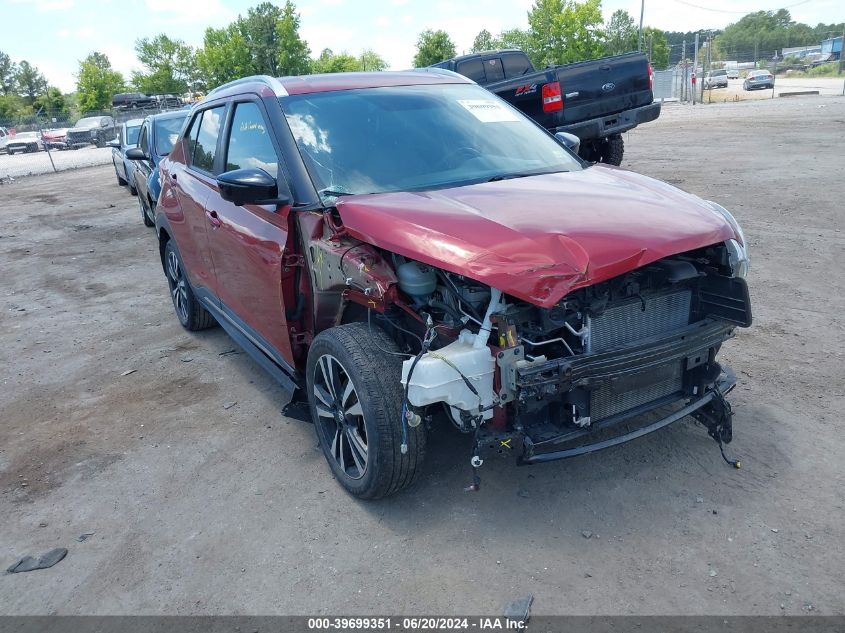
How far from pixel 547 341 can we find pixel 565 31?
4246 cm

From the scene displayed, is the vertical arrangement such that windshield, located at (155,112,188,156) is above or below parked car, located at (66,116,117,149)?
above

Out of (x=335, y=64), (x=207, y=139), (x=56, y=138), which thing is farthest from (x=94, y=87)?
(x=207, y=139)

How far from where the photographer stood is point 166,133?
10.2m

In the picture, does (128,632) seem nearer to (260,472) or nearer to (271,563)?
(271,563)

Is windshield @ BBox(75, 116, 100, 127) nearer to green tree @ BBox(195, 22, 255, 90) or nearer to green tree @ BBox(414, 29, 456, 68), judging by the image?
green tree @ BBox(195, 22, 255, 90)

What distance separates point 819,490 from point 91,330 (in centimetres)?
600

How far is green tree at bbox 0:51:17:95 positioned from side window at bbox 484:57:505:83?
107 m

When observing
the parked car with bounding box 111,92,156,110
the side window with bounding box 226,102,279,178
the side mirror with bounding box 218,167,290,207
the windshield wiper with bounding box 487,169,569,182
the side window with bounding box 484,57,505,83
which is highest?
the parked car with bounding box 111,92,156,110

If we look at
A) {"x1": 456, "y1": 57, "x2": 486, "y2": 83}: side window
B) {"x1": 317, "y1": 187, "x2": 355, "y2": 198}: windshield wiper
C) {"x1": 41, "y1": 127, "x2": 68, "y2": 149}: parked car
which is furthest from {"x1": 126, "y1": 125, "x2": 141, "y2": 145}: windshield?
{"x1": 41, "y1": 127, "x2": 68, "y2": 149}: parked car

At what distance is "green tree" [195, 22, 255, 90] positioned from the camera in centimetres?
5406

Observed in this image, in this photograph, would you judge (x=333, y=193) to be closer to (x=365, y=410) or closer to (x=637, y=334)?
(x=365, y=410)

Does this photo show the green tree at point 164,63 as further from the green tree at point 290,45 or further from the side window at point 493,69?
the side window at point 493,69

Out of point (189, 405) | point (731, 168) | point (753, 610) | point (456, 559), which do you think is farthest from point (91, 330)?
point (731, 168)

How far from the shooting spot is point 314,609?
2613 mm
